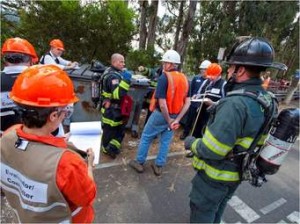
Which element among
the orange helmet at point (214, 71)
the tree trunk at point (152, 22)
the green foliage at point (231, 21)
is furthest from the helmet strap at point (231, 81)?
the green foliage at point (231, 21)

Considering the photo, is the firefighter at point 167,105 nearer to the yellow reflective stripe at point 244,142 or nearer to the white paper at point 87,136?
the yellow reflective stripe at point 244,142

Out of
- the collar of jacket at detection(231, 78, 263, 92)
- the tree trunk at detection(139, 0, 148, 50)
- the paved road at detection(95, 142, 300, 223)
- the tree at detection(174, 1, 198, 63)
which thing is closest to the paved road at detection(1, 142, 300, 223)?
the paved road at detection(95, 142, 300, 223)

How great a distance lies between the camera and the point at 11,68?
2.56 metres

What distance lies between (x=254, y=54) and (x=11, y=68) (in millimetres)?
2331

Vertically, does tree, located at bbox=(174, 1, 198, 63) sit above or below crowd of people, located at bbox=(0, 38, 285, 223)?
above

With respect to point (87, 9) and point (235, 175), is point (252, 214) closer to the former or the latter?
Result: point (235, 175)

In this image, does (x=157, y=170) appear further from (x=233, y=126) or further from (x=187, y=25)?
(x=187, y=25)

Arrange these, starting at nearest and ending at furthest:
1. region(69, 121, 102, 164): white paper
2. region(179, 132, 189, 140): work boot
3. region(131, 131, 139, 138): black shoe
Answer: region(69, 121, 102, 164): white paper < region(131, 131, 139, 138): black shoe < region(179, 132, 189, 140): work boot

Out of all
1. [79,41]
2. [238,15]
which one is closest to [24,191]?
[79,41]

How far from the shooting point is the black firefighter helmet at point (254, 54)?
1.95 metres

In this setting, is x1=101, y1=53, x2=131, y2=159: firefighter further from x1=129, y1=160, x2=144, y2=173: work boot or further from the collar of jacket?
the collar of jacket

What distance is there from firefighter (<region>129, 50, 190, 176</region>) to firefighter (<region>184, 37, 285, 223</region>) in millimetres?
1308

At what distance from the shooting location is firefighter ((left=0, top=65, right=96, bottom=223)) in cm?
123

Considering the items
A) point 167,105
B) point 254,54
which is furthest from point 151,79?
point 254,54
